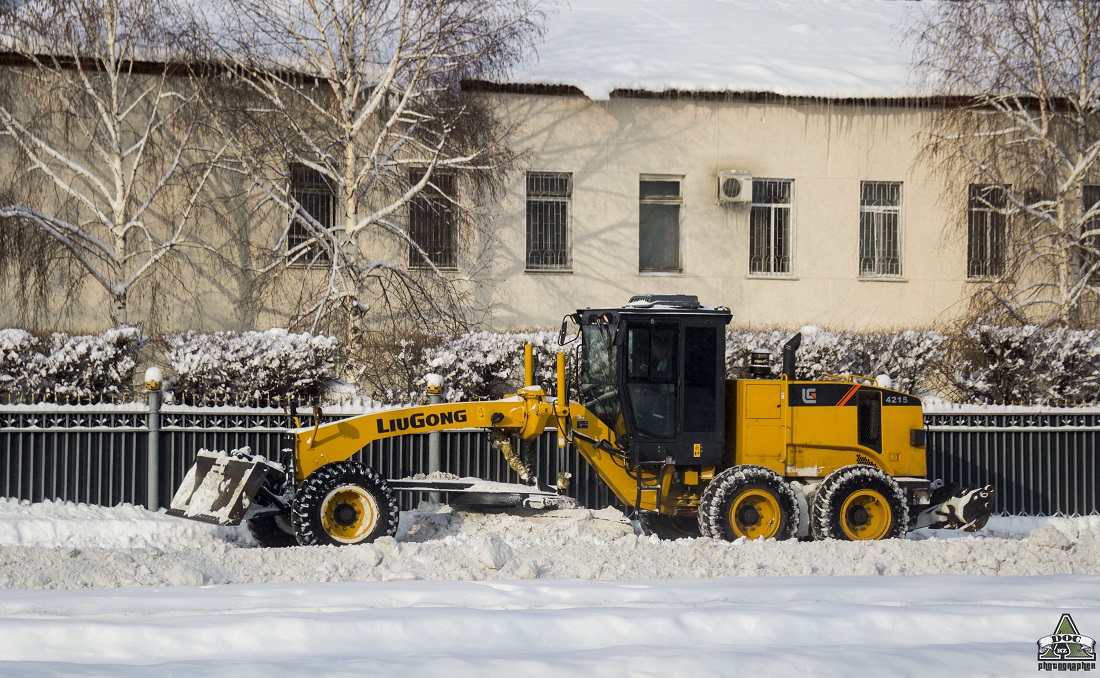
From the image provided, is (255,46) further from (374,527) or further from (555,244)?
(374,527)

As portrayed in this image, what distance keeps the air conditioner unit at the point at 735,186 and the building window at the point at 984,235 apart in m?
3.91

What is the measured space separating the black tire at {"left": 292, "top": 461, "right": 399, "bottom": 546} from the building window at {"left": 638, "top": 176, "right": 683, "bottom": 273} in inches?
435

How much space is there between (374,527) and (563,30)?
1477 cm

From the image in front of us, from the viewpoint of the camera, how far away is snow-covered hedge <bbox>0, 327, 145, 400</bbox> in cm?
1535

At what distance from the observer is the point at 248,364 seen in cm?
1570

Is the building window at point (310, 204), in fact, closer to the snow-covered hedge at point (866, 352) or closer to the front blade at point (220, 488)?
the snow-covered hedge at point (866, 352)

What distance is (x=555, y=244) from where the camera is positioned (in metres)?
22.6

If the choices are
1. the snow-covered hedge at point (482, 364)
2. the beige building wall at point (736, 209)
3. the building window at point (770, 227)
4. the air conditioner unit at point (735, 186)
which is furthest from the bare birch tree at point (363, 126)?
the building window at point (770, 227)

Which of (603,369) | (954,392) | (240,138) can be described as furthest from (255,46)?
(954,392)

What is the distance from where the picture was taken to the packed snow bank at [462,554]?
11203 mm

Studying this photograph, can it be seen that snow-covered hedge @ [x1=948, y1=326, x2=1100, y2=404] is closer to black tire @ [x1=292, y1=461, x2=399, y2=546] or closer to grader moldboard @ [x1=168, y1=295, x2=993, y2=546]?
grader moldboard @ [x1=168, y1=295, x2=993, y2=546]

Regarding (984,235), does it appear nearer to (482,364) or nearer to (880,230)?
(880,230)

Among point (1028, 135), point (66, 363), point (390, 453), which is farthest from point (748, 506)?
point (1028, 135)

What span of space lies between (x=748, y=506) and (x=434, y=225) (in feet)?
32.7
